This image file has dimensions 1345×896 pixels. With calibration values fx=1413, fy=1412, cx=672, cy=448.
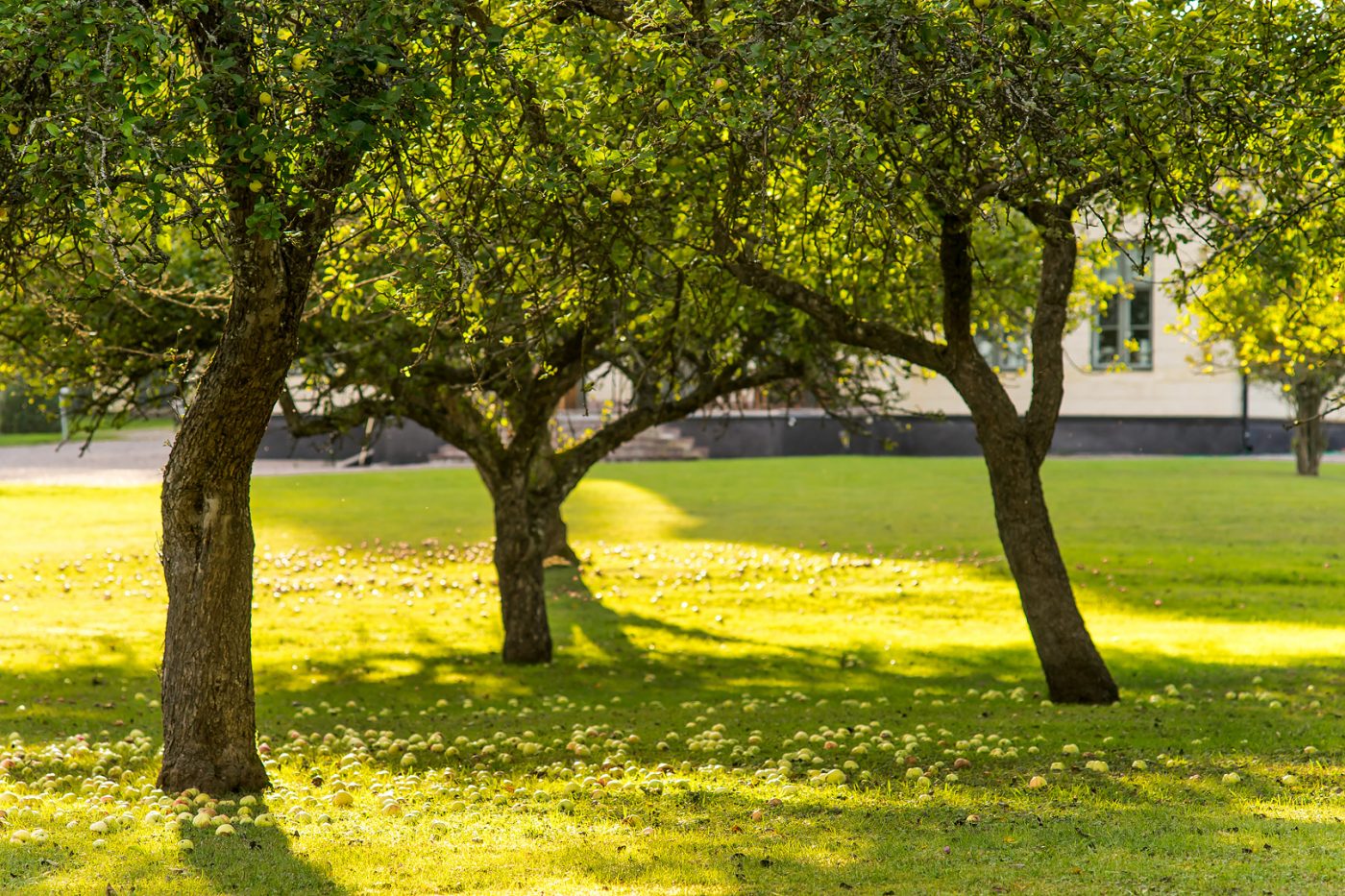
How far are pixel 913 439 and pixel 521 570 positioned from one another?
113 feet

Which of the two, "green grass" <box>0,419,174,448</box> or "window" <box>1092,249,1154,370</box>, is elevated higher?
"window" <box>1092,249,1154,370</box>

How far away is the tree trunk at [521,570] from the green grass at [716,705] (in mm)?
601

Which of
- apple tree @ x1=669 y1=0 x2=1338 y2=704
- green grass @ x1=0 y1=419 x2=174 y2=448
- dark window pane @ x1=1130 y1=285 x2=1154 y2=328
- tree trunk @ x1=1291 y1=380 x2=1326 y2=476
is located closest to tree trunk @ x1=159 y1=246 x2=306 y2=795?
apple tree @ x1=669 y1=0 x2=1338 y2=704

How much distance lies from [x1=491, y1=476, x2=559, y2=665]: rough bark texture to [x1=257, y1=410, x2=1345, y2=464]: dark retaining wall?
27220 mm

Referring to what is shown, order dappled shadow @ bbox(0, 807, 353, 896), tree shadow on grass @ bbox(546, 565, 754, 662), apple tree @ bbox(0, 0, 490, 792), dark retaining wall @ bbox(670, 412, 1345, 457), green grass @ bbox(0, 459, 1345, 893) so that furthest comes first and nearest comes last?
dark retaining wall @ bbox(670, 412, 1345, 457), tree shadow on grass @ bbox(546, 565, 754, 662), green grass @ bbox(0, 459, 1345, 893), dappled shadow @ bbox(0, 807, 353, 896), apple tree @ bbox(0, 0, 490, 792)

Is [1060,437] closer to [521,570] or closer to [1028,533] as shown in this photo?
[521,570]

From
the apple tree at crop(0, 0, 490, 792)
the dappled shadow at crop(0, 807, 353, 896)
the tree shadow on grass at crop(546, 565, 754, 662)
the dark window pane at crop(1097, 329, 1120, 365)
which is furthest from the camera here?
the dark window pane at crop(1097, 329, 1120, 365)

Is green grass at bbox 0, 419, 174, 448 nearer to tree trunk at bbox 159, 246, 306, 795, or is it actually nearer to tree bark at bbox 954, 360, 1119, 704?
tree bark at bbox 954, 360, 1119, 704

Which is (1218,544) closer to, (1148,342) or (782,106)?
(782,106)

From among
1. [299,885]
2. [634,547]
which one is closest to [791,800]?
[299,885]

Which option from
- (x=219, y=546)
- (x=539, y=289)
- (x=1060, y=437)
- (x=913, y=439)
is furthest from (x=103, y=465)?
(x=219, y=546)

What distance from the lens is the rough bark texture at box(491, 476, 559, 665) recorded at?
604 inches

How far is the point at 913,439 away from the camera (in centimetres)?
4853

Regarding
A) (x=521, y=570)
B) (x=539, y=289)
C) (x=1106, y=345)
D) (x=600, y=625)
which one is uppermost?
(x=1106, y=345)
